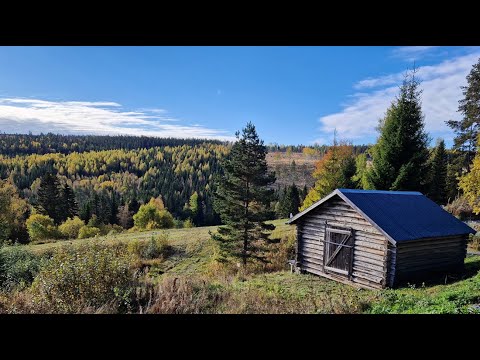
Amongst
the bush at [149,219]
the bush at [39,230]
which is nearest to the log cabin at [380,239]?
the bush at [39,230]

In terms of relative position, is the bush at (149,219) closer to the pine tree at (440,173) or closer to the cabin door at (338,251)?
the pine tree at (440,173)

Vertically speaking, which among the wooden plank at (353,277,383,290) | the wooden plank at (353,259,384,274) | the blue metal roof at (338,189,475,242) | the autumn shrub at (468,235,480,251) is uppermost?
the blue metal roof at (338,189,475,242)

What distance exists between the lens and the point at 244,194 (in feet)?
71.1

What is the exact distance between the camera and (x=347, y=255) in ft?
50.2

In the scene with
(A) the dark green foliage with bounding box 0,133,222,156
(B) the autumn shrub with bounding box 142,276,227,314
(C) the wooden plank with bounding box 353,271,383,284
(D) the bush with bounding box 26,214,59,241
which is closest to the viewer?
(B) the autumn shrub with bounding box 142,276,227,314

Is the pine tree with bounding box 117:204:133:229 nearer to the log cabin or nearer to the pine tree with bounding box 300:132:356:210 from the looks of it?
the pine tree with bounding box 300:132:356:210

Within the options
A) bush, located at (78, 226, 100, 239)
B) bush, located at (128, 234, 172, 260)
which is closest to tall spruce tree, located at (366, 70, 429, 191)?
Result: bush, located at (128, 234, 172, 260)

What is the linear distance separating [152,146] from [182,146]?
17470 millimetres

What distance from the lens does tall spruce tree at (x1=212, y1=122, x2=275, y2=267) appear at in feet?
69.8

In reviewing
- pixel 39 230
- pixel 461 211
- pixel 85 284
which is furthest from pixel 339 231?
pixel 39 230

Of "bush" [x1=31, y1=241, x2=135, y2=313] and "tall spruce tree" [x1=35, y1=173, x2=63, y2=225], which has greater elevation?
"bush" [x1=31, y1=241, x2=135, y2=313]

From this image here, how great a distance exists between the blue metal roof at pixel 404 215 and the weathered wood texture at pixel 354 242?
1.78ft

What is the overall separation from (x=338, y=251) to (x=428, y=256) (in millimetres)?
3929
